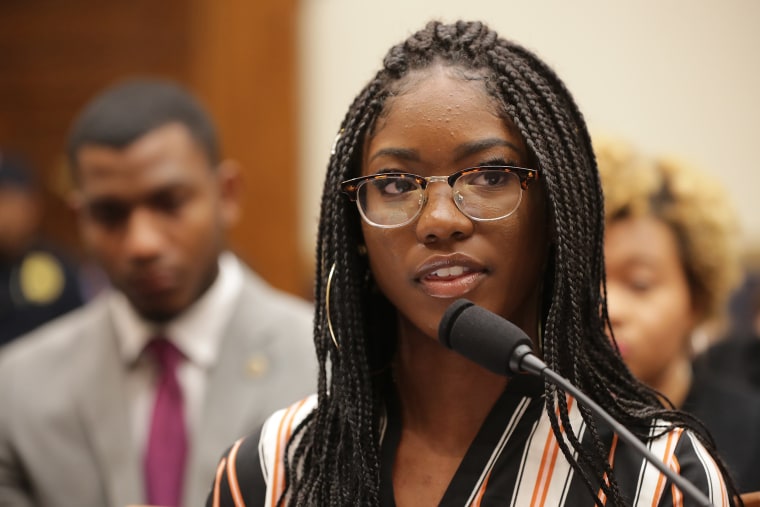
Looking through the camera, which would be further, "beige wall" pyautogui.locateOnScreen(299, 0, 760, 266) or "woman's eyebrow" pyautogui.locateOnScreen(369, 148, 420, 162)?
"beige wall" pyautogui.locateOnScreen(299, 0, 760, 266)

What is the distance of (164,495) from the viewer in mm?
1822

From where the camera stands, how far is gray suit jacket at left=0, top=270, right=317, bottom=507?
182 cm

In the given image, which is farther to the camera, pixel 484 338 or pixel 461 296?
pixel 461 296

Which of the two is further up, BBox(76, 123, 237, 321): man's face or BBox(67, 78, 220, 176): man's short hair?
BBox(67, 78, 220, 176): man's short hair

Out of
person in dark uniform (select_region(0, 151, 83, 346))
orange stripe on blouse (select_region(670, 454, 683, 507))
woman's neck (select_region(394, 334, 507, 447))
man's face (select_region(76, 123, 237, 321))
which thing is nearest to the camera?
orange stripe on blouse (select_region(670, 454, 683, 507))

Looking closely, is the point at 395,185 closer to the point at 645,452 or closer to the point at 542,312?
the point at 542,312

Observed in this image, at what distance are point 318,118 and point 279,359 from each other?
2156mm

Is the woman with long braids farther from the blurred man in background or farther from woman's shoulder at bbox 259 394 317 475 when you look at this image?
the blurred man in background

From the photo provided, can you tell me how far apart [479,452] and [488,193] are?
0.28 m

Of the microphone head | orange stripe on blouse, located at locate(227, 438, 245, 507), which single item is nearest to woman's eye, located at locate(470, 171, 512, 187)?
the microphone head

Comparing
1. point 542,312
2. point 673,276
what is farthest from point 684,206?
point 542,312

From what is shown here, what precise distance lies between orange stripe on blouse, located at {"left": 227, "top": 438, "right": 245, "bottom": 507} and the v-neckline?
17cm

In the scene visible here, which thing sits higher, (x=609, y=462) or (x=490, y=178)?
Answer: (x=490, y=178)

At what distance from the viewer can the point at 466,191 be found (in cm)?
105
